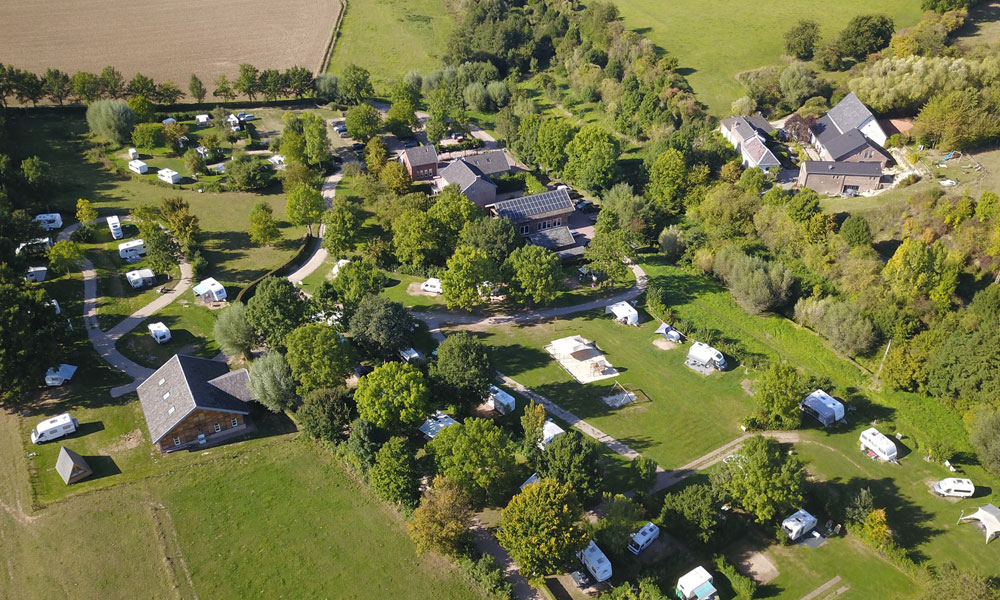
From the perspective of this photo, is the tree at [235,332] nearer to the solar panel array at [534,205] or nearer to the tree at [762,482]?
the solar panel array at [534,205]

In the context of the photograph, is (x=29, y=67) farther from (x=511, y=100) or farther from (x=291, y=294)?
(x=291, y=294)

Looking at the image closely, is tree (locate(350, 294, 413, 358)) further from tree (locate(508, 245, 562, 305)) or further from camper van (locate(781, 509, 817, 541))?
camper van (locate(781, 509, 817, 541))

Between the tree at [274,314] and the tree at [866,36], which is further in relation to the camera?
the tree at [866,36]

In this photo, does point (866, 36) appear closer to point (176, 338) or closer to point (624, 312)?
point (624, 312)

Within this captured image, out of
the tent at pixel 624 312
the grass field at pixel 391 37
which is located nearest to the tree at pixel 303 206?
the tent at pixel 624 312

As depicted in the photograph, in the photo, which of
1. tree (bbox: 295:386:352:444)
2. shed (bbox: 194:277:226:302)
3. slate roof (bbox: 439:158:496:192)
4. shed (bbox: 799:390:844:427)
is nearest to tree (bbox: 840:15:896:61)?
slate roof (bbox: 439:158:496:192)

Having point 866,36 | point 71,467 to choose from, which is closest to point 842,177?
point 866,36
